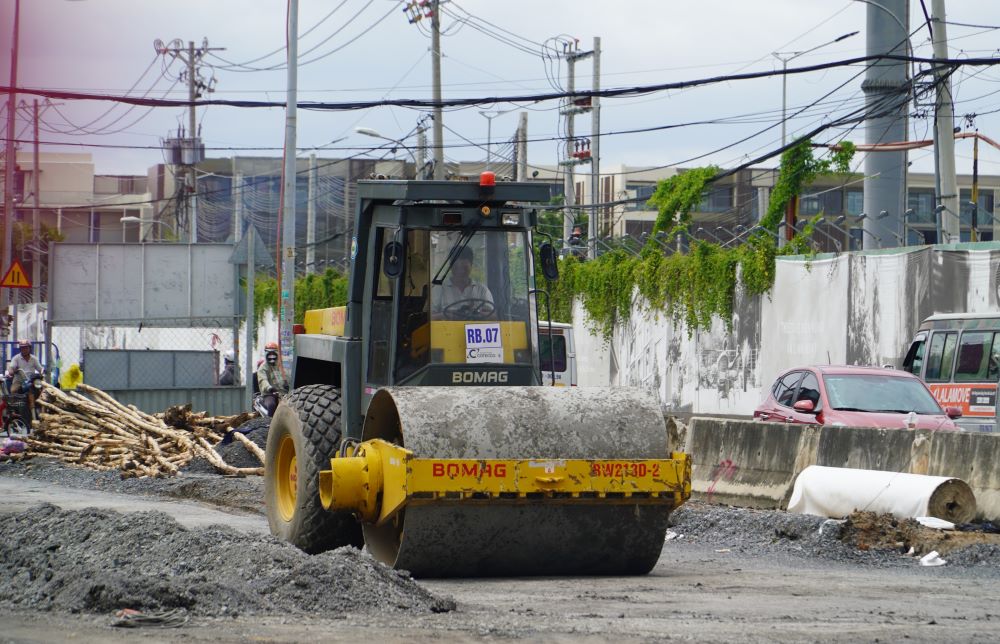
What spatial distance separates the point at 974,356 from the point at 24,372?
16096 millimetres

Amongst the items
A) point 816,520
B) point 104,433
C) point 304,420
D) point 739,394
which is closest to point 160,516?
point 304,420

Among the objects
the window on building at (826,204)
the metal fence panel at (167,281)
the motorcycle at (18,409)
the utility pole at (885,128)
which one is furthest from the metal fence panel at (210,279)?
the window on building at (826,204)

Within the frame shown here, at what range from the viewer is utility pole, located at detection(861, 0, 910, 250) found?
111 ft

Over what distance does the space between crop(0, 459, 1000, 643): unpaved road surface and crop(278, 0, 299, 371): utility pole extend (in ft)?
45.4

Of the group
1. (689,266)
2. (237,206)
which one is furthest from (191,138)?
(689,266)

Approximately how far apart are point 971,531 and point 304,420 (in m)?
5.63

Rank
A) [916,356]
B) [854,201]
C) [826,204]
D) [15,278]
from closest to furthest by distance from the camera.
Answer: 1. [916,356]
2. [15,278]
3. [826,204]
4. [854,201]

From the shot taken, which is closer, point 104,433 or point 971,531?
point 971,531

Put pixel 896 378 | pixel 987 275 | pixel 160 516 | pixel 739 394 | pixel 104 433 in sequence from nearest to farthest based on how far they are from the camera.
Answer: pixel 160 516
pixel 896 378
pixel 104 433
pixel 987 275
pixel 739 394

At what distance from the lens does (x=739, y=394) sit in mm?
32062

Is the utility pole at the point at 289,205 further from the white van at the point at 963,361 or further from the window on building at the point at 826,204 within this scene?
the window on building at the point at 826,204

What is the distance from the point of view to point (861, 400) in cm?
1689

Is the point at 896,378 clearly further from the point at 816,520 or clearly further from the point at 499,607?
the point at 499,607

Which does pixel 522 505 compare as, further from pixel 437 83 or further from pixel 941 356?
pixel 437 83
